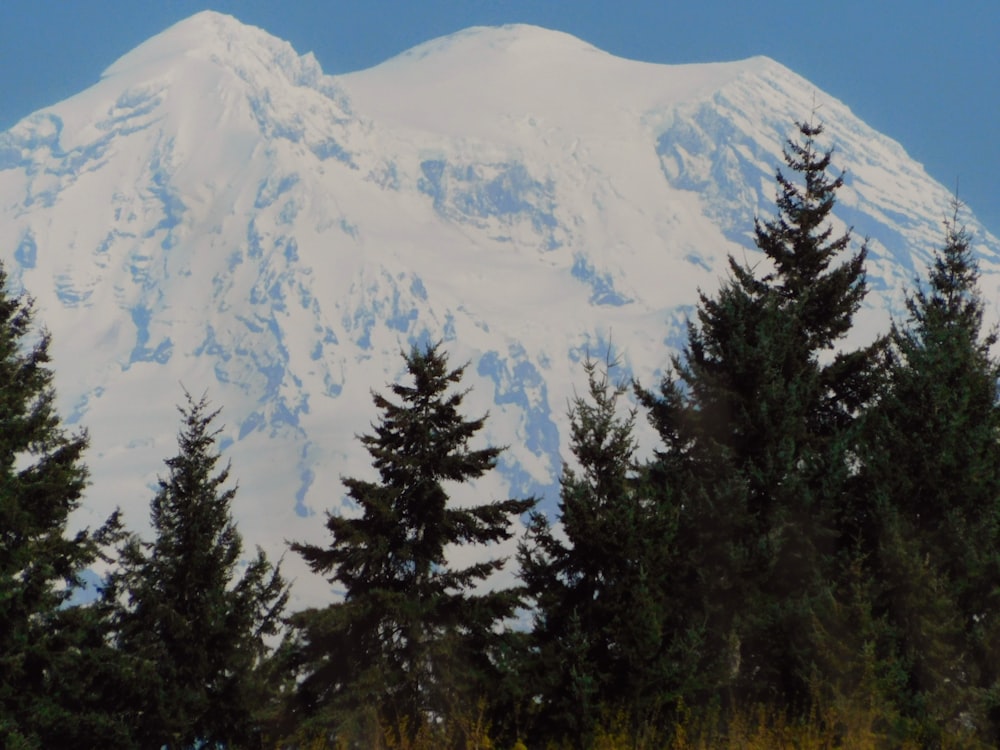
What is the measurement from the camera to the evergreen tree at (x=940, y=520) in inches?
787

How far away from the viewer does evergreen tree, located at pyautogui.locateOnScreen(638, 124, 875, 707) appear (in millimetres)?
20625

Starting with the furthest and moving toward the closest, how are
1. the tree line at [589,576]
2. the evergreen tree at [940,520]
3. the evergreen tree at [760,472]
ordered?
the evergreen tree at [760,472], the evergreen tree at [940,520], the tree line at [589,576]

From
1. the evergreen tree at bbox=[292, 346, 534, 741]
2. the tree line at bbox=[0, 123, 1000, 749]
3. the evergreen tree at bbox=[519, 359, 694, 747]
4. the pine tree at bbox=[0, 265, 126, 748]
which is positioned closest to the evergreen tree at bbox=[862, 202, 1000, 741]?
the tree line at bbox=[0, 123, 1000, 749]

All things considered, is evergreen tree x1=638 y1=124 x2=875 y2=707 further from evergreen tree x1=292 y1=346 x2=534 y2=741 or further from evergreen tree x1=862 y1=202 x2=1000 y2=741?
evergreen tree x1=292 y1=346 x2=534 y2=741

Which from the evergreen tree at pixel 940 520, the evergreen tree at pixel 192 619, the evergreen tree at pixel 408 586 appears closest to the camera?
the evergreen tree at pixel 940 520

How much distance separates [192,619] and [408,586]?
5.09 meters

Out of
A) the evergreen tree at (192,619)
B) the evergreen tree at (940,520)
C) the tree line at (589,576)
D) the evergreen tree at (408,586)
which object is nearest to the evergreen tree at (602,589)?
the tree line at (589,576)

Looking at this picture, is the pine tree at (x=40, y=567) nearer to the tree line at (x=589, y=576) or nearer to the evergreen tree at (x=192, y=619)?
the tree line at (x=589, y=576)

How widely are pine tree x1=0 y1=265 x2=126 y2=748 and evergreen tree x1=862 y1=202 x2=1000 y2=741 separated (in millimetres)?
15159

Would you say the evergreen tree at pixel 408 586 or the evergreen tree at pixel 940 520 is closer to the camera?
the evergreen tree at pixel 940 520

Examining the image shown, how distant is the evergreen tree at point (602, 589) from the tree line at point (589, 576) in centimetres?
5

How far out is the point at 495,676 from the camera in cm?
2030

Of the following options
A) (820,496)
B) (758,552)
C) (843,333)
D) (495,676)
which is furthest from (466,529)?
(843,333)

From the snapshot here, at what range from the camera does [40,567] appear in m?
22.7
